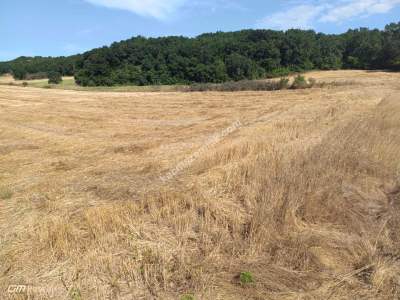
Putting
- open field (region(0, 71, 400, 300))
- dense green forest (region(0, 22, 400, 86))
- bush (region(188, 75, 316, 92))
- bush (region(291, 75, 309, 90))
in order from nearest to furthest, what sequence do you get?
1. open field (region(0, 71, 400, 300))
2. bush (region(291, 75, 309, 90))
3. bush (region(188, 75, 316, 92))
4. dense green forest (region(0, 22, 400, 86))

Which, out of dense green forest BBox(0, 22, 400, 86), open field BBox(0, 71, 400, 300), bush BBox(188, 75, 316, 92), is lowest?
open field BBox(0, 71, 400, 300)

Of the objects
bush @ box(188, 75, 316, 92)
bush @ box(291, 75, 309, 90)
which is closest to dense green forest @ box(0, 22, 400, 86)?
bush @ box(188, 75, 316, 92)

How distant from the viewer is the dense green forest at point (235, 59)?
70188mm

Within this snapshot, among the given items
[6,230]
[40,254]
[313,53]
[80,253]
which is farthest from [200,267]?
[313,53]

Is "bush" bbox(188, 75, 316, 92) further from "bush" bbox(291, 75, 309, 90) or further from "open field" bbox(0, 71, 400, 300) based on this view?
"open field" bbox(0, 71, 400, 300)

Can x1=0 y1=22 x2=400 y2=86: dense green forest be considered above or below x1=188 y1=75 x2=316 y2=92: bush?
above

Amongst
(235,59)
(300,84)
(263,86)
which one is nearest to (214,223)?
(300,84)

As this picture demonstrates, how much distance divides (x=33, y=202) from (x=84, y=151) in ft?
15.7

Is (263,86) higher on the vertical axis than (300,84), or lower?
lower

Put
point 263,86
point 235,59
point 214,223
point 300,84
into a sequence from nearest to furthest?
point 214,223, point 300,84, point 263,86, point 235,59

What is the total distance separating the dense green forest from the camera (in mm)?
70188

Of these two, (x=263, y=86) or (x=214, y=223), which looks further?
(x=263, y=86)

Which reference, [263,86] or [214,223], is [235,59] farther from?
[214,223]

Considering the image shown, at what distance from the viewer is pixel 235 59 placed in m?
71.2
